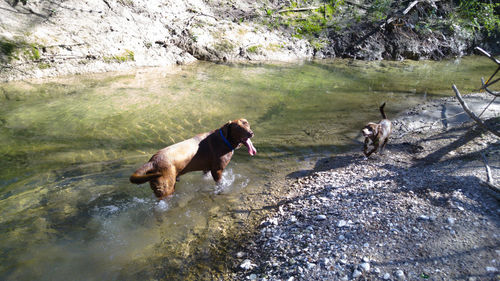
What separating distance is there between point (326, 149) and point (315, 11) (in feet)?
53.4

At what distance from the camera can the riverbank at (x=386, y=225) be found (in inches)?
136

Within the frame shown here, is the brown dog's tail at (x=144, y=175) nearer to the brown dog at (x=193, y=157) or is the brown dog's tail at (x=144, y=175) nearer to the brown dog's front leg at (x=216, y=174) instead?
the brown dog at (x=193, y=157)

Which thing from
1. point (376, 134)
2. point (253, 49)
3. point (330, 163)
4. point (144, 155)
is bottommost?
point (330, 163)

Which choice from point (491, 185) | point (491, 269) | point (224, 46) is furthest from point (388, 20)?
point (491, 269)

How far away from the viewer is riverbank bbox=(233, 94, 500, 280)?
3459 millimetres

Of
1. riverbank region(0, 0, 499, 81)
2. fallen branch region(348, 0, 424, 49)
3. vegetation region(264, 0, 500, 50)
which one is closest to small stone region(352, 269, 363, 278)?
riverbank region(0, 0, 499, 81)

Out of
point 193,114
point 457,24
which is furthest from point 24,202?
point 457,24

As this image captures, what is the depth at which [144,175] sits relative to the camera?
4.98m

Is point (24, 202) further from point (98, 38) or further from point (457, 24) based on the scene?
point (457, 24)

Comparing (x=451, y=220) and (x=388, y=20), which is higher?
Result: (x=388, y=20)

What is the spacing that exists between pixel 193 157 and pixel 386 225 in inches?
139

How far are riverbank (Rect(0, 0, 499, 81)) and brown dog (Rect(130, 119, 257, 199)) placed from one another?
381 inches

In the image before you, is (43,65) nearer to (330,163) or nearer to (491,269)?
(330,163)

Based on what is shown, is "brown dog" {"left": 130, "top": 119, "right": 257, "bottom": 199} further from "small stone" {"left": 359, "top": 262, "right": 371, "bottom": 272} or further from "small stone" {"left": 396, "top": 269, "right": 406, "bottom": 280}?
"small stone" {"left": 396, "top": 269, "right": 406, "bottom": 280}
